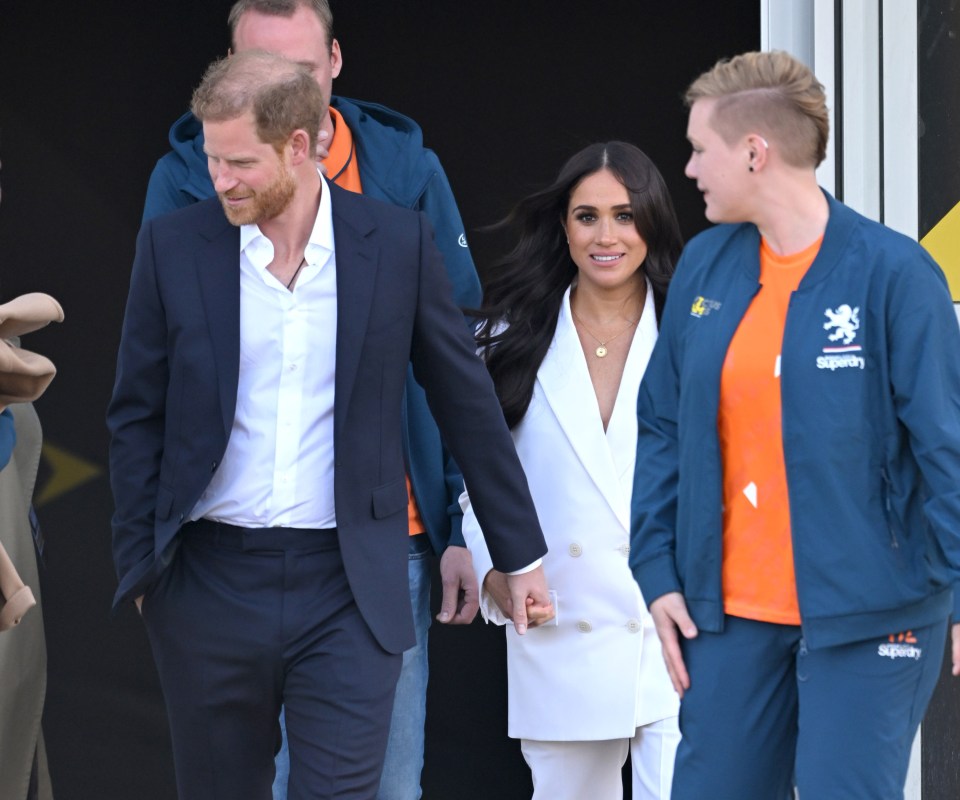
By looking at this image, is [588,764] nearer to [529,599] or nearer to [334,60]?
[529,599]

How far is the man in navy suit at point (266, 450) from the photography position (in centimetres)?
303

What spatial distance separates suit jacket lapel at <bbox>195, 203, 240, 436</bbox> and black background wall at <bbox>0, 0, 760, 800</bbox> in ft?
6.68

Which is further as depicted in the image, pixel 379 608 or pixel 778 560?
pixel 379 608

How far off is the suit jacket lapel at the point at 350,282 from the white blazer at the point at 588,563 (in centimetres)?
81

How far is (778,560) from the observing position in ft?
9.08

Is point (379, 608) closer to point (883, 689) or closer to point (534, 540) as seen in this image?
point (534, 540)

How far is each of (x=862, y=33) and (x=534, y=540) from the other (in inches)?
61.4

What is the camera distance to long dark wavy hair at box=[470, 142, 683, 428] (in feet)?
12.7

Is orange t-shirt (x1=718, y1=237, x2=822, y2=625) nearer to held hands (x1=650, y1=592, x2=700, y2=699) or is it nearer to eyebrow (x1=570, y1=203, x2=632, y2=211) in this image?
held hands (x1=650, y1=592, x2=700, y2=699)

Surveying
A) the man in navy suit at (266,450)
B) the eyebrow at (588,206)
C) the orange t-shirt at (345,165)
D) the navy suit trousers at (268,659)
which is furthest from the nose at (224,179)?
the eyebrow at (588,206)

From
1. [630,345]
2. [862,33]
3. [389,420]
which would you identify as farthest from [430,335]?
[862,33]

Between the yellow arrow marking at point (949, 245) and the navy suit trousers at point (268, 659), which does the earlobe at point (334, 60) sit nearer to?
the navy suit trousers at point (268, 659)

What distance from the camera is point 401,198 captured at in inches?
150

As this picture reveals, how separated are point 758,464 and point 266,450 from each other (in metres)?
0.87
